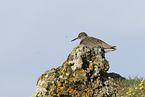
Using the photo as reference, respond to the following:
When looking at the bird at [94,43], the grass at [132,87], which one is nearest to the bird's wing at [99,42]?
the bird at [94,43]

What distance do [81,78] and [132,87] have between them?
230cm

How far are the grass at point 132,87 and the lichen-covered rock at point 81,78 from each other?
0.32 m

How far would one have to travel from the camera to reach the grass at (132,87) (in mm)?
12798

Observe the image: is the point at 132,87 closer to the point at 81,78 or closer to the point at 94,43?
the point at 81,78

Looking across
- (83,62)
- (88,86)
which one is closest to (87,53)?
(83,62)

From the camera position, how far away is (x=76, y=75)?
13141 mm

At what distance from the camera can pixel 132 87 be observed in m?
13.1

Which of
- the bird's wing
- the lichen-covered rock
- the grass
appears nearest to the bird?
the bird's wing

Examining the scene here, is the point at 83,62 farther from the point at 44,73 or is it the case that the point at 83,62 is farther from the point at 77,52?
the point at 44,73

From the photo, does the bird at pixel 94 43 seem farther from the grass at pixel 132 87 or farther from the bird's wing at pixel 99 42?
the grass at pixel 132 87

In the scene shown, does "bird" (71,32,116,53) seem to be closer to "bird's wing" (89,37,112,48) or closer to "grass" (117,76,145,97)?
"bird's wing" (89,37,112,48)

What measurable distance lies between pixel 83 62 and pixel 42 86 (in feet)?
7.29

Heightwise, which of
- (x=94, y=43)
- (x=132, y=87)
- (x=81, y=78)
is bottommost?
(x=132, y=87)

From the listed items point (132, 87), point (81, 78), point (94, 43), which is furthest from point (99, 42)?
point (132, 87)
